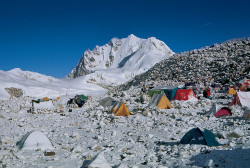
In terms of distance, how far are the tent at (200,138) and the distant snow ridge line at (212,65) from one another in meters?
21.9

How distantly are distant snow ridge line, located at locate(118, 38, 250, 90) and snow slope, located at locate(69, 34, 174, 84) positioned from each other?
2846 inches

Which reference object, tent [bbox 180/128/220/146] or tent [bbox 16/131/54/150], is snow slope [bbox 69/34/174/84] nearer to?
tent [bbox 16/131/54/150]

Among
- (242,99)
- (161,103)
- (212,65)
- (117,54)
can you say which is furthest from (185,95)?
(117,54)

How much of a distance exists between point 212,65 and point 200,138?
29.9 m

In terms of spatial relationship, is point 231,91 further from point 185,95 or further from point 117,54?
point 117,54

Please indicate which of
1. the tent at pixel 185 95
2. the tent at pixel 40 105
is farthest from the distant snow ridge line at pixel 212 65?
the tent at pixel 40 105

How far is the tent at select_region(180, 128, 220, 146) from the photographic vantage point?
659 cm

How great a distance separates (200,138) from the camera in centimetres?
673

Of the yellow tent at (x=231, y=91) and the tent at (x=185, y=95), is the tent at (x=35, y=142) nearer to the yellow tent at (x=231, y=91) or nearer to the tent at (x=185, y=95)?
the tent at (x=185, y=95)

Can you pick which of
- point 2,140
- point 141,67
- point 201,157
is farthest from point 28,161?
point 141,67

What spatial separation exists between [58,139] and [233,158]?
6.24m

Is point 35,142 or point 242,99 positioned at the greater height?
point 242,99

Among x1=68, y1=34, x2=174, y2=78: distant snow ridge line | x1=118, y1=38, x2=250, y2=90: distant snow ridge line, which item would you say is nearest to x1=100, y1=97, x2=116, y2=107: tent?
x1=118, y1=38, x2=250, y2=90: distant snow ridge line

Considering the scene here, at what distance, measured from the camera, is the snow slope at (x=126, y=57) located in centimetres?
12431
